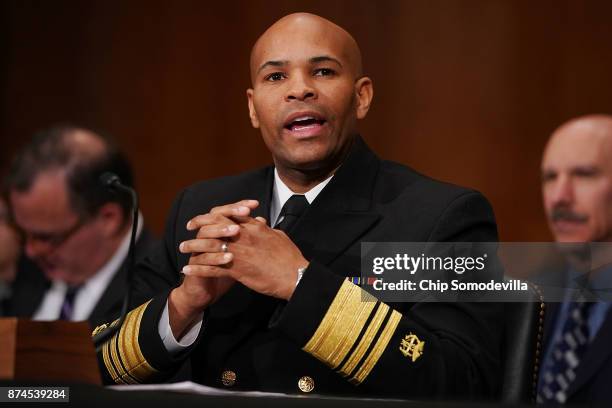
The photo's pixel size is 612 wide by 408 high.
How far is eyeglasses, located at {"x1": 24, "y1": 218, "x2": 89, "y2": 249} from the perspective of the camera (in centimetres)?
354

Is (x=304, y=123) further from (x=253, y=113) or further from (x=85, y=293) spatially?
(x=85, y=293)

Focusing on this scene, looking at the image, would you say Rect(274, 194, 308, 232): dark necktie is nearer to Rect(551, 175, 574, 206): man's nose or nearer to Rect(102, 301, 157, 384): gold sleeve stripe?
Rect(102, 301, 157, 384): gold sleeve stripe

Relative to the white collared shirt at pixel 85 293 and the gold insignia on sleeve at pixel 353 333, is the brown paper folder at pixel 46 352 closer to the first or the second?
the gold insignia on sleeve at pixel 353 333

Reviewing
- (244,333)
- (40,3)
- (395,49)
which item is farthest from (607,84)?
(40,3)

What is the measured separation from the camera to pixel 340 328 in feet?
5.66

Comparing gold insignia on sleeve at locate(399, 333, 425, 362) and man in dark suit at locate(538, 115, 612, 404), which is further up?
man in dark suit at locate(538, 115, 612, 404)

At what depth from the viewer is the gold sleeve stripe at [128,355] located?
1.90 metres

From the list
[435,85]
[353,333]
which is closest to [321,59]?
[353,333]

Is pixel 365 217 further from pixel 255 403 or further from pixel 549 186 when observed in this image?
pixel 549 186

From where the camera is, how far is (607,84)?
11.2ft

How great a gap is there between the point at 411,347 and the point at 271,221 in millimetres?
500

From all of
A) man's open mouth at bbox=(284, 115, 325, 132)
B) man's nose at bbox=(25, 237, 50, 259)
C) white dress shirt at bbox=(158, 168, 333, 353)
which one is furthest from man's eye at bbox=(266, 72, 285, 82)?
man's nose at bbox=(25, 237, 50, 259)

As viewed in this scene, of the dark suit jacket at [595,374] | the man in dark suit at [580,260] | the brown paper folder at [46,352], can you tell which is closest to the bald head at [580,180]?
the man in dark suit at [580,260]

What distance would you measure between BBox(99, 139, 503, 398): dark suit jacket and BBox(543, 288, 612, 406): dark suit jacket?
683 mm
